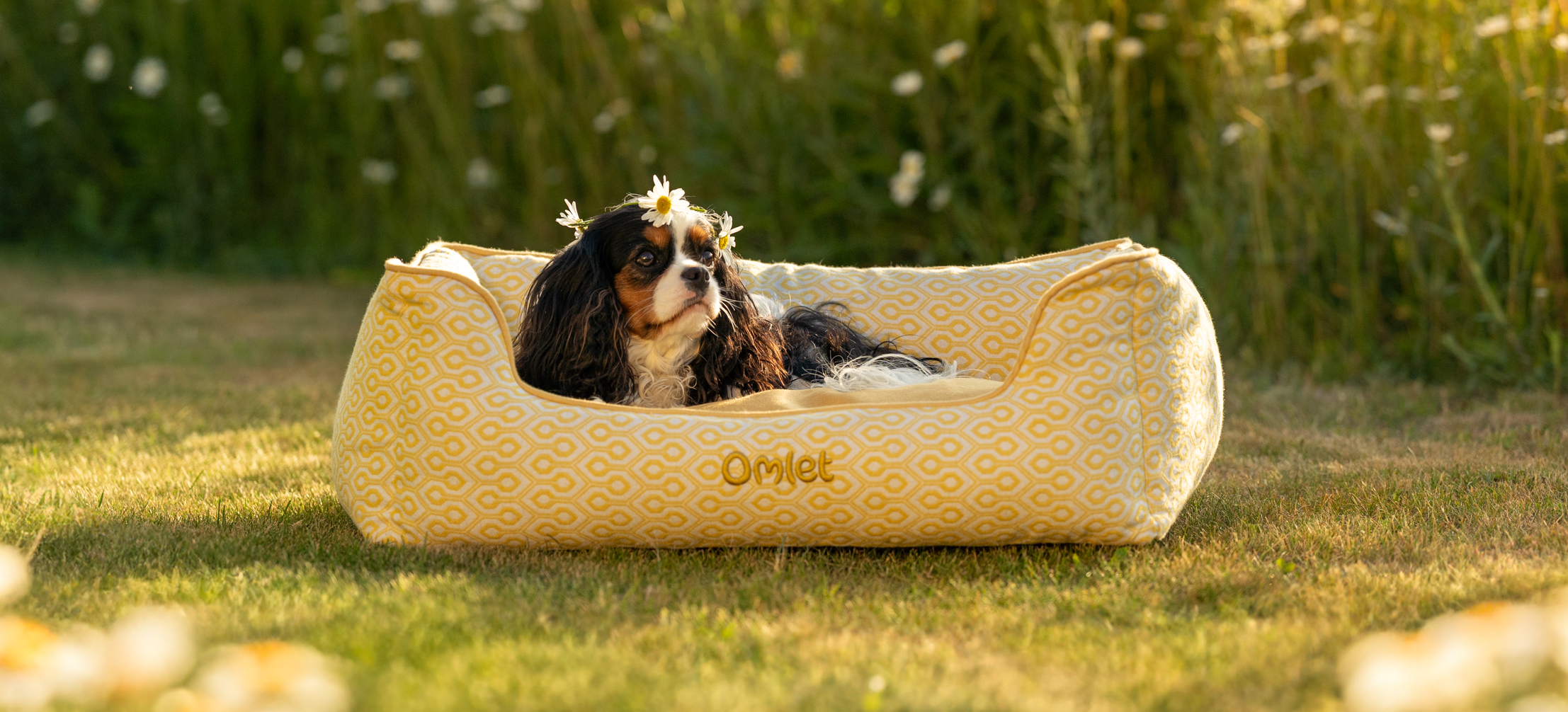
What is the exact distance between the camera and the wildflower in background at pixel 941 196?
5488 mm

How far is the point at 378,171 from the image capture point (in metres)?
7.59

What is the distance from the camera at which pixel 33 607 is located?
2.43 meters

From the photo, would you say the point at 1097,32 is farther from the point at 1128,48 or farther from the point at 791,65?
the point at 791,65

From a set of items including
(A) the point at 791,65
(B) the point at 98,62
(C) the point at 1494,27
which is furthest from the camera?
(B) the point at 98,62

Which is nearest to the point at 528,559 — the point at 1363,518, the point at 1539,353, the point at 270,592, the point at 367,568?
the point at 367,568

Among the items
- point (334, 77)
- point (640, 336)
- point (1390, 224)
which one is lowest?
point (1390, 224)

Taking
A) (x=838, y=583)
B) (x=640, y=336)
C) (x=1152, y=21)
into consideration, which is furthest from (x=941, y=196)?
(x=838, y=583)

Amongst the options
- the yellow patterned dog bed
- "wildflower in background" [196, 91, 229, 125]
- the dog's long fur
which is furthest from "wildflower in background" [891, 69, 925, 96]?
"wildflower in background" [196, 91, 229, 125]

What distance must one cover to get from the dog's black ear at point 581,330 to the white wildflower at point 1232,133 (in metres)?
2.51

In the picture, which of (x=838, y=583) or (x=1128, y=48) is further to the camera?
(x=1128, y=48)

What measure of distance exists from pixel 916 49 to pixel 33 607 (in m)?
4.00

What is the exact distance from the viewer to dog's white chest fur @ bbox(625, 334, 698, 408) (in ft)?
10.6

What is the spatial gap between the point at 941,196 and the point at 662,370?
97.9 inches

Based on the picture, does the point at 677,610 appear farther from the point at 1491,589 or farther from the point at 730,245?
the point at 1491,589
